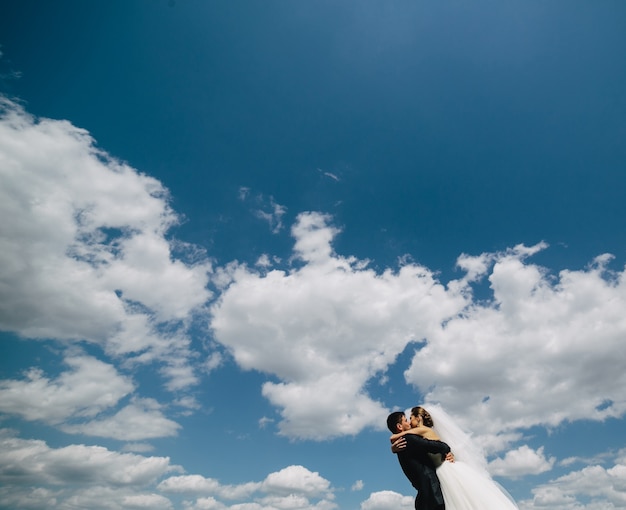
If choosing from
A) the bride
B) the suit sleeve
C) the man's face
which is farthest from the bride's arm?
the man's face

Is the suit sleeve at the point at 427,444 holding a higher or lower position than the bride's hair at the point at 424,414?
lower

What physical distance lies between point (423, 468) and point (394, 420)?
3.77 ft

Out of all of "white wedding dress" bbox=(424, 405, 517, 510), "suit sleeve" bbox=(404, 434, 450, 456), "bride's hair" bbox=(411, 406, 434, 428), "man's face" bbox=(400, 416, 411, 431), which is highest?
"bride's hair" bbox=(411, 406, 434, 428)

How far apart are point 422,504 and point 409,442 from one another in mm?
1215

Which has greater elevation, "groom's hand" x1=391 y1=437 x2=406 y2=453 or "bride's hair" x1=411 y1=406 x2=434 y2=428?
"bride's hair" x1=411 y1=406 x2=434 y2=428

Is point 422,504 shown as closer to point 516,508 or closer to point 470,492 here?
point 470,492

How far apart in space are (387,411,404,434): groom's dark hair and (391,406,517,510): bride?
270 mm

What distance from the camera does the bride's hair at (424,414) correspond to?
30.1 ft

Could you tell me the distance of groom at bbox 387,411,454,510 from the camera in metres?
7.61

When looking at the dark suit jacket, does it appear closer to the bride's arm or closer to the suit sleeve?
the suit sleeve

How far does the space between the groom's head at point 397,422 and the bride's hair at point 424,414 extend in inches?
19.7

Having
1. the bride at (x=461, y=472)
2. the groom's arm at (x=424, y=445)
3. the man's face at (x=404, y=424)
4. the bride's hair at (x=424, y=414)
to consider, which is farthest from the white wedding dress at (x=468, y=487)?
the man's face at (x=404, y=424)

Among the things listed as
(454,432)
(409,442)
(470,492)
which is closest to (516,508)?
(470,492)

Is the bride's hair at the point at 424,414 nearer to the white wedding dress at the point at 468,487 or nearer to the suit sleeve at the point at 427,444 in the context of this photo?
the white wedding dress at the point at 468,487
